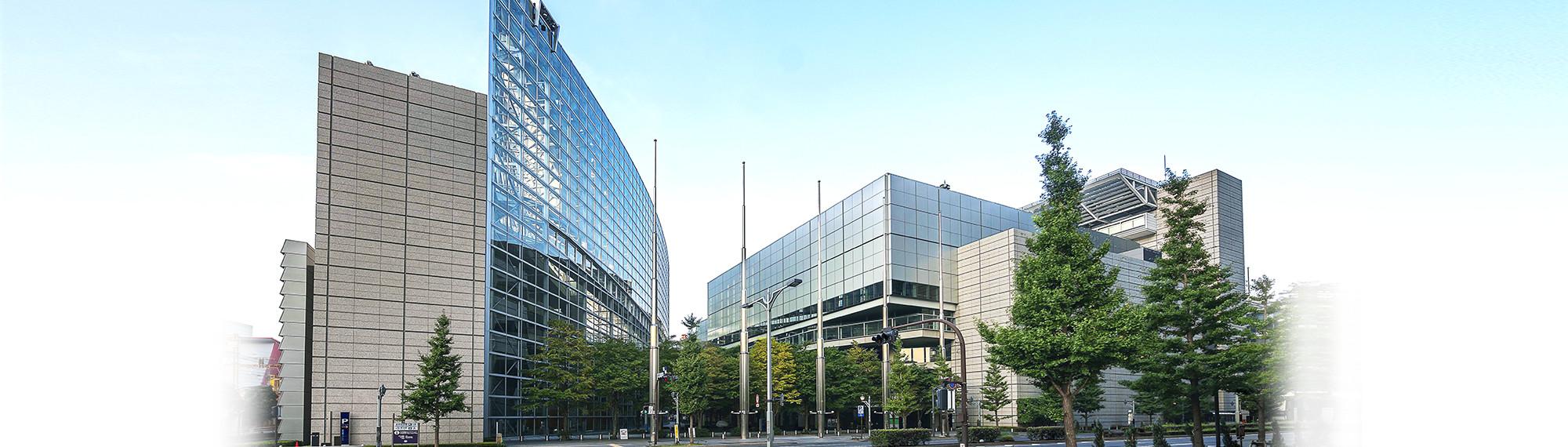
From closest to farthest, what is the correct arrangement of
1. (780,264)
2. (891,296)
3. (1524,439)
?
(1524,439) < (891,296) < (780,264)

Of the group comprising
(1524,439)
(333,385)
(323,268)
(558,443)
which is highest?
(323,268)

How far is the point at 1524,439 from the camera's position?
8.27m

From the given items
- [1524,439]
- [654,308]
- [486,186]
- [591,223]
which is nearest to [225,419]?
[1524,439]

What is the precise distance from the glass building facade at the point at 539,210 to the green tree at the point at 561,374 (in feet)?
2.88

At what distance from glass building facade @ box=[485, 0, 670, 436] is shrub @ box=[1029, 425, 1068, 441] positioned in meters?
28.1

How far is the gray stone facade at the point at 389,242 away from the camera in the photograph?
2024 inches

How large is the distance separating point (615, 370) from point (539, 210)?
1319cm

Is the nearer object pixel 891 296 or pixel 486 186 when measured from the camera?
pixel 486 186

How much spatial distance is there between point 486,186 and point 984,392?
4042 cm

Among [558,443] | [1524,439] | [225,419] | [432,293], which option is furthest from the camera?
[558,443]

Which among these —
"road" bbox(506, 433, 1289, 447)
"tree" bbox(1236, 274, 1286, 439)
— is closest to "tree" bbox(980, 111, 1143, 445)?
"tree" bbox(1236, 274, 1286, 439)

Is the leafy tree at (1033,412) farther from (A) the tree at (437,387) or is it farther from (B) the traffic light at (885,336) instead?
(A) the tree at (437,387)

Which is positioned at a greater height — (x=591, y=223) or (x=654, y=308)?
(x=591, y=223)

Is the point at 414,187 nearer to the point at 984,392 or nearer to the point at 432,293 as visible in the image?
the point at 432,293
